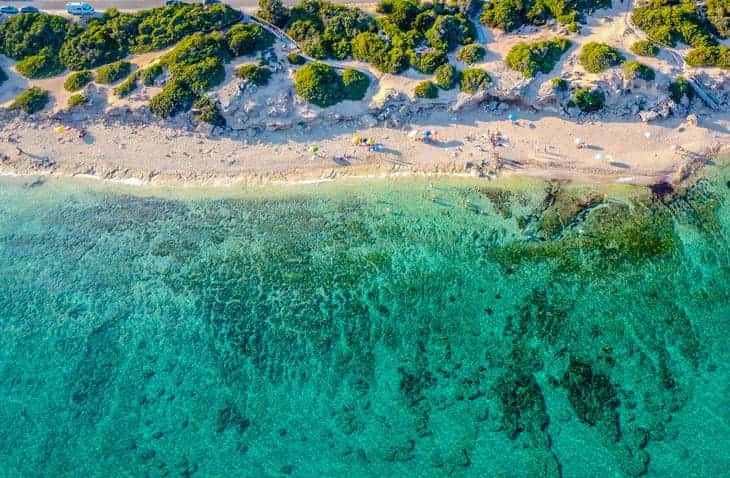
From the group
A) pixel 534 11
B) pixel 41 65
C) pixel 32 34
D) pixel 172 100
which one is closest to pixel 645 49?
pixel 534 11

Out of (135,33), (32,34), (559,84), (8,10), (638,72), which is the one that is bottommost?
(559,84)

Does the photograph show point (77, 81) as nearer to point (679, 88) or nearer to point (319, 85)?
point (319, 85)

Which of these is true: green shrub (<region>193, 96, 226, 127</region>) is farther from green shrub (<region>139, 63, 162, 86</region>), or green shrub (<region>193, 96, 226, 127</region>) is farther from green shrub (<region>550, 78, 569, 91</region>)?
green shrub (<region>550, 78, 569, 91</region>)

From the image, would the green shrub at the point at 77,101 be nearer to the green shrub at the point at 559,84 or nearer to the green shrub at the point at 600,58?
the green shrub at the point at 559,84

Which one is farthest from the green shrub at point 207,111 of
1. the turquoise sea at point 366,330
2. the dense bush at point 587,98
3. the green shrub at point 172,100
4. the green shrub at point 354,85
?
the dense bush at point 587,98

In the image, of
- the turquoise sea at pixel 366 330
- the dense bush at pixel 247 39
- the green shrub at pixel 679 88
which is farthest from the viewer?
the dense bush at pixel 247 39
